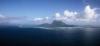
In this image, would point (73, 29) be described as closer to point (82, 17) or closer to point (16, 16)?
point (82, 17)

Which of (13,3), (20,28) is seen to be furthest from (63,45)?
(13,3)

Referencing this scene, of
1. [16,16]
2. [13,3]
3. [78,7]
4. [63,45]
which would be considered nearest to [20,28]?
[16,16]

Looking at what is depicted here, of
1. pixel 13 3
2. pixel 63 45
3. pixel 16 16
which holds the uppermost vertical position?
pixel 13 3

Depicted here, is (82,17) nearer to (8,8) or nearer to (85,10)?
(85,10)

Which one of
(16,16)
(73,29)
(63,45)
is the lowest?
(63,45)

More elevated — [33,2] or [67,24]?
[33,2]

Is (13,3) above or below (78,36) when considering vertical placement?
above
